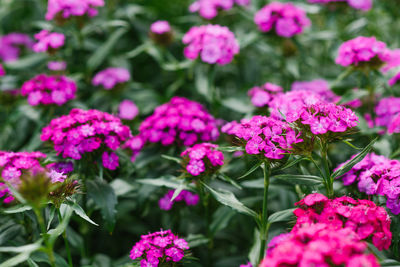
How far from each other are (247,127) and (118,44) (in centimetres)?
257

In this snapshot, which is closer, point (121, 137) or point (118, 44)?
point (121, 137)

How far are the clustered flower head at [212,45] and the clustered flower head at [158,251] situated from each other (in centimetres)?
142

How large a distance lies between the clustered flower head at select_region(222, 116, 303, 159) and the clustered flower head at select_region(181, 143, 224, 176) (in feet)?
1.00

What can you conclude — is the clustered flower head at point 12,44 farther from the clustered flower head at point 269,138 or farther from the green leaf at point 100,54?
the clustered flower head at point 269,138

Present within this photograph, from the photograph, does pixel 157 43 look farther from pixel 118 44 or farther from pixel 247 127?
pixel 247 127

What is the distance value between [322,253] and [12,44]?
14.0ft

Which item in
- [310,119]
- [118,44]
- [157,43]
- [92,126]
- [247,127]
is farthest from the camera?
[118,44]

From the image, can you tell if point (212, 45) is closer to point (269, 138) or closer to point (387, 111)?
point (269, 138)

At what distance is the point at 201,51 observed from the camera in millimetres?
2982

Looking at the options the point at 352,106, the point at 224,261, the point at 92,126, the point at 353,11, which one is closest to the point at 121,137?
the point at 92,126

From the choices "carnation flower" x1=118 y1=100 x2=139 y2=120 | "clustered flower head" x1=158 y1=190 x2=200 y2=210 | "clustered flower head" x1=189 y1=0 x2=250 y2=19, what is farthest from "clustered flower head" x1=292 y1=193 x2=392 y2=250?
"clustered flower head" x1=189 y1=0 x2=250 y2=19

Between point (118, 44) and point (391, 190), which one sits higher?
point (391, 190)

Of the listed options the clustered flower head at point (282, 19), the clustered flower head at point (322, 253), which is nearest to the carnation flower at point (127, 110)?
the clustered flower head at point (282, 19)

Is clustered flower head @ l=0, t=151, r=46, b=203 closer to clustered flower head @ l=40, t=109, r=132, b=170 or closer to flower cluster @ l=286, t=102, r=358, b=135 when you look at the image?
clustered flower head @ l=40, t=109, r=132, b=170
